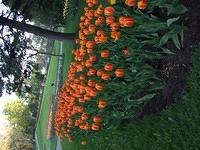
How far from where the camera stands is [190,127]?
646 cm

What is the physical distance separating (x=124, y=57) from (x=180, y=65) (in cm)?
152

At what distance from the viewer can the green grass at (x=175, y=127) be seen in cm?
643

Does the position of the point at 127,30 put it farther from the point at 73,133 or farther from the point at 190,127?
the point at 73,133

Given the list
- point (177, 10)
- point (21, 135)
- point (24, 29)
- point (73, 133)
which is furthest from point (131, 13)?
point (21, 135)

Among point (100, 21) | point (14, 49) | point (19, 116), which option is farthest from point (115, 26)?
point (19, 116)

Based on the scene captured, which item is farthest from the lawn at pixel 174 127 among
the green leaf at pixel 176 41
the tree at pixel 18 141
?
the tree at pixel 18 141

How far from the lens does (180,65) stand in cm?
710

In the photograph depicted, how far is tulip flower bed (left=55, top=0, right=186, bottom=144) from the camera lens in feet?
24.6

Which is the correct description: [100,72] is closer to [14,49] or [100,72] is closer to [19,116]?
[14,49]

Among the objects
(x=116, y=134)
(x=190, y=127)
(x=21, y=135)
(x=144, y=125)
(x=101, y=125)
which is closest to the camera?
(x=190, y=127)

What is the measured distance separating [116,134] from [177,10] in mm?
3058

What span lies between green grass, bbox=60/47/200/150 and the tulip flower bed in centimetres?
42

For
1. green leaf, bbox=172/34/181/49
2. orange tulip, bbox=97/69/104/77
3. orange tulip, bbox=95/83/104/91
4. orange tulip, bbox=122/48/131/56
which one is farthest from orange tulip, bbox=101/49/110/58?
green leaf, bbox=172/34/181/49

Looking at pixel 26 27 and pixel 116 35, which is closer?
pixel 116 35
